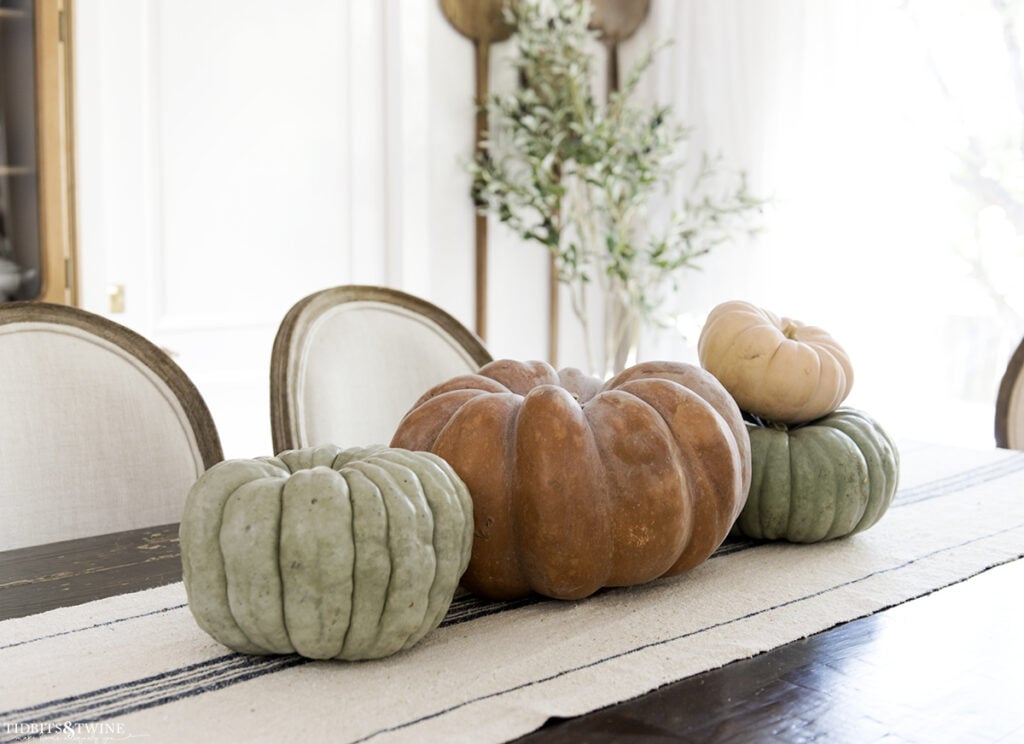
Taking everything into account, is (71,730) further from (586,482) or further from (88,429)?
(88,429)

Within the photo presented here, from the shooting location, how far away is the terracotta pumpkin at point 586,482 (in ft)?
2.78

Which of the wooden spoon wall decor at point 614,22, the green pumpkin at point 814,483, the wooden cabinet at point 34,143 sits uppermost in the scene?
the wooden spoon wall decor at point 614,22

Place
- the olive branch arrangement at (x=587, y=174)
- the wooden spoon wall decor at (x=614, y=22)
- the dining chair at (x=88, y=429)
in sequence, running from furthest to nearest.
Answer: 1. the wooden spoon wall decor at (x=614, y=22)
2. the olive branch arrangement at (x=587, y=174)
3. the dining chair at (x=88, y=429)

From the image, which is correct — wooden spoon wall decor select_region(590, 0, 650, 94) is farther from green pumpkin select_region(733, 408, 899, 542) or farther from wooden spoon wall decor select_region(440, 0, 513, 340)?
green pumpkin select_region(733, 408, 899, 542)

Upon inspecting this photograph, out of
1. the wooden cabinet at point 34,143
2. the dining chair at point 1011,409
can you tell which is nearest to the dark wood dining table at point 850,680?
the dining chair at point 1011,409

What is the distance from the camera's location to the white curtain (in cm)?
328

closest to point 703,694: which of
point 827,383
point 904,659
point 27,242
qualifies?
point 904,659

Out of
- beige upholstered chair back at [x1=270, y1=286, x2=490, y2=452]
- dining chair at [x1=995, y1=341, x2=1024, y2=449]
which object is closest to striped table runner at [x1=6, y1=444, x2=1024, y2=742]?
beige upholstered chair back at [x1=270, y1=286, x2=490, y2=452]

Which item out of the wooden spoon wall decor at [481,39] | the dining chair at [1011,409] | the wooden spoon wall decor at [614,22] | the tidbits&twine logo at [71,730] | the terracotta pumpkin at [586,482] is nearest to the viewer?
the tidbits&twine logo at [71,730]

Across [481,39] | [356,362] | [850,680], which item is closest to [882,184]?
[481,39]

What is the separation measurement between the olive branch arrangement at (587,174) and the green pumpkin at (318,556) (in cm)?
280

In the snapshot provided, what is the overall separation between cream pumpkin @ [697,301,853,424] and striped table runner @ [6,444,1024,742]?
0.14 meters

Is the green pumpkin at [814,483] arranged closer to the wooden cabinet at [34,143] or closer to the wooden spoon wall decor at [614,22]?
the wooden cabinet at [34,143]

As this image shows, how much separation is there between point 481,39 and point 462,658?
10.6ft
